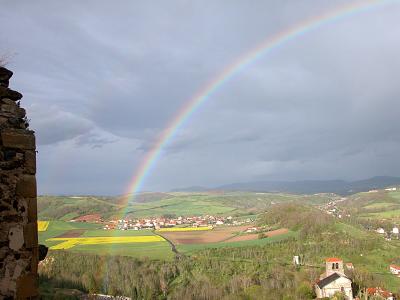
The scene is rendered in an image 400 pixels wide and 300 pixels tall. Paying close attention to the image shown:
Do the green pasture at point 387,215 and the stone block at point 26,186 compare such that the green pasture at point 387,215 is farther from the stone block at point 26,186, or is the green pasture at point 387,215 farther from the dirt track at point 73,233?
the stone block at point 26,186

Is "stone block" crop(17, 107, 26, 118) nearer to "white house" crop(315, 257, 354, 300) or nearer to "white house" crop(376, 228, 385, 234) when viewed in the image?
"white house" crop(315, 257, 354, 300)

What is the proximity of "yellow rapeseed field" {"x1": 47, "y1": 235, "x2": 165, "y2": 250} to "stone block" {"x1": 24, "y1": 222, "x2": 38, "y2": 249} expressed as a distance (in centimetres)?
6556

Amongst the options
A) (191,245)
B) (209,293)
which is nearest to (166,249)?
(191,245)

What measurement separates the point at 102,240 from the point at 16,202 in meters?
79.8

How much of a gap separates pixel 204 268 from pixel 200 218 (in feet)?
204

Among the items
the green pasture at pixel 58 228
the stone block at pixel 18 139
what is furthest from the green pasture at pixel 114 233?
the stone block at pixel 18 139

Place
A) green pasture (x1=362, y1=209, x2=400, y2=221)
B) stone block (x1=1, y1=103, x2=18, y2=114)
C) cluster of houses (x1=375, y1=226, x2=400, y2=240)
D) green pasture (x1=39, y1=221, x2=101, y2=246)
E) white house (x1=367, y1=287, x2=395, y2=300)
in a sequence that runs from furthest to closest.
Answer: green pasture (x1=362, y1=209, x2=400, y2=221) → cluster of houses (x1=375, y1=226, x2=400, y2=240) → green pasture (x1=39, y1=221, x2=101, y2=246) → white house (x1=367, y1=287, x2=395, y2=300) → stone block (x1=1, y1=103, x2=18, y2=114)

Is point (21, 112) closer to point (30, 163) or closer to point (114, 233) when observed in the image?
point (30, 163)

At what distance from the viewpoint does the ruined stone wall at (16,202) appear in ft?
19.1

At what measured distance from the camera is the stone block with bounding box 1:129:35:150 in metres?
6.02

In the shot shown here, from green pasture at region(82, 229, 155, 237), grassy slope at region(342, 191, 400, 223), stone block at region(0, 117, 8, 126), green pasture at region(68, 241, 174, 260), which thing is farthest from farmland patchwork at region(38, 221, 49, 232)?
grassy slope at region(342, 191, 400, 223)

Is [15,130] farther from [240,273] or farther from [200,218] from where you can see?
[200,218]

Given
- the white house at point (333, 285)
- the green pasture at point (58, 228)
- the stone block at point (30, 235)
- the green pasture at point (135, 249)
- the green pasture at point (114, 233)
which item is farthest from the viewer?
the green pasture at point (114, 233)

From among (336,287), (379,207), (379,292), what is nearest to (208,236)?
(336,287)
